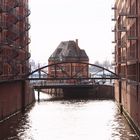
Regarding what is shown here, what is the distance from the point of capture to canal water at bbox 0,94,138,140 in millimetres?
32562

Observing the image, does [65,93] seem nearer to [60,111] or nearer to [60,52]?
[60,52]

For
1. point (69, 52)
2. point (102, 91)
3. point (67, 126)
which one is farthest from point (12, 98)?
point (69, 52)

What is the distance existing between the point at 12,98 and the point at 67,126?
10.5 m

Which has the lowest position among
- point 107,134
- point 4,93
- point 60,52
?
point 107,134

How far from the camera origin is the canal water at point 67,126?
107 feet

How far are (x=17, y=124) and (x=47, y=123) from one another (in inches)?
104

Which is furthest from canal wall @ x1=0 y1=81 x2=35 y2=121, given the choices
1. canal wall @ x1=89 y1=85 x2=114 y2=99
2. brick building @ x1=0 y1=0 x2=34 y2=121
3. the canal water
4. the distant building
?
the distant building

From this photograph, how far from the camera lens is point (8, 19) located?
1977 inches

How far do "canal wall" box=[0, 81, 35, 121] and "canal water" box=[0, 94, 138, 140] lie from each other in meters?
0.91

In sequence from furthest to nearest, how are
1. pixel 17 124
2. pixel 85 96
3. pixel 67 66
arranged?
pixel 67 66
pixel 85 96
pixel 17 124

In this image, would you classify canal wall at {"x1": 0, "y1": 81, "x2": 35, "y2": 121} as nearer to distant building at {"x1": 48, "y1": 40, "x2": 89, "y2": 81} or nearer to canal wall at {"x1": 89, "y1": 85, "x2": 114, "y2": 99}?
canal wall at {"x1": 89, "y1": 85, "x2": 114, "y2": 99}

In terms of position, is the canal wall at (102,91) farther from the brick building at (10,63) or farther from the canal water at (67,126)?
the canal water at (67,126)

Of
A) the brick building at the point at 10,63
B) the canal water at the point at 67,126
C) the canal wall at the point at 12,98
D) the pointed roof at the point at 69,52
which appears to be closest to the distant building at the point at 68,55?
the pointed roof at the point at 69,52

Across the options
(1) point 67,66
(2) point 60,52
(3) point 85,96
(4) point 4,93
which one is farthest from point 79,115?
(2) point 60,52
